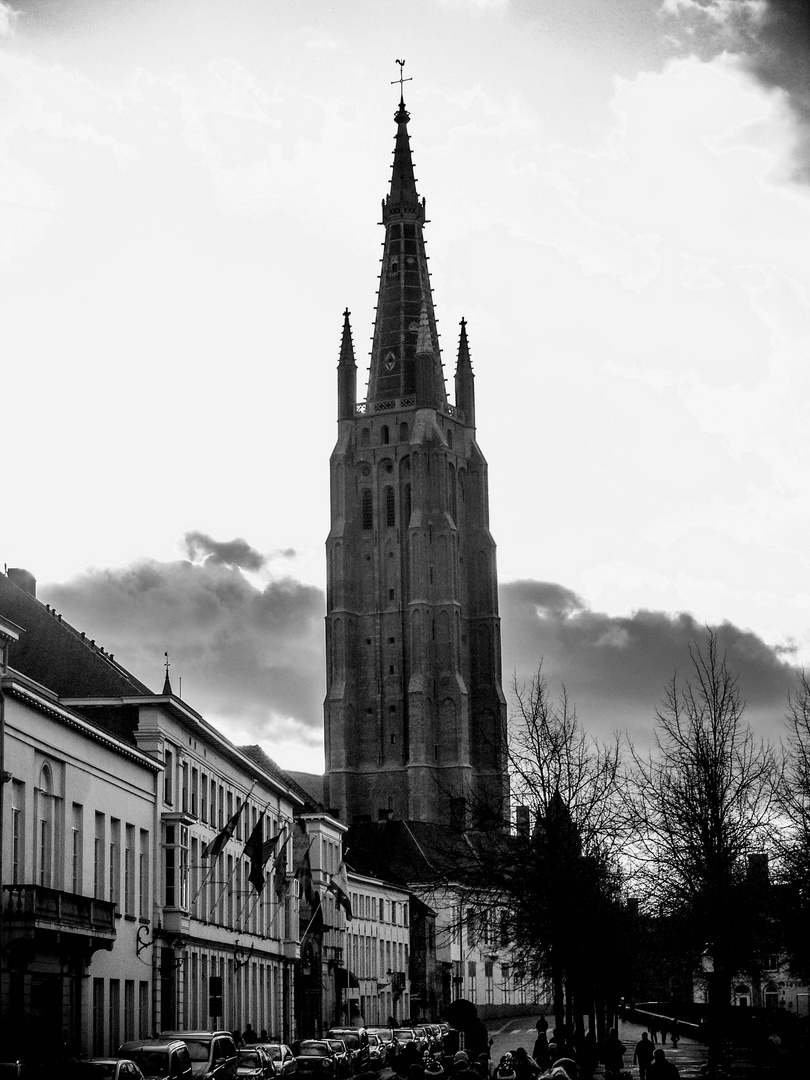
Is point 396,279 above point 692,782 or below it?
above

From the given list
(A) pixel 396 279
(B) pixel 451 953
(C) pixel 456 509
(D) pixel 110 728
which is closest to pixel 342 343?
(A) pixel 396 279

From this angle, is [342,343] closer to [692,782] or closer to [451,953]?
[451,953]

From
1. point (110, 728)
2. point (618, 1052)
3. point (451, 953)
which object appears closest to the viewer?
point (618, 1052)

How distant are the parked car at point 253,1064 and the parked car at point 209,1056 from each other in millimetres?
1373

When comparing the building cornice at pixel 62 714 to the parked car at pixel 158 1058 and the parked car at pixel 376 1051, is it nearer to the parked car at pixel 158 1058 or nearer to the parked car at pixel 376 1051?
the parked car at pixel 376 1051

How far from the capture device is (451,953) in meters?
151

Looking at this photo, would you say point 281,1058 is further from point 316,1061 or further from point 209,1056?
point 209,1056

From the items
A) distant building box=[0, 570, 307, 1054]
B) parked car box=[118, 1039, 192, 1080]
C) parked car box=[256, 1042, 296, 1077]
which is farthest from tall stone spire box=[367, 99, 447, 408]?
parked car box=[118, 1039, 192, 1080]

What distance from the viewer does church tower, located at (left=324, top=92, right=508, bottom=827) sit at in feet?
557

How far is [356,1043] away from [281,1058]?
538 inches

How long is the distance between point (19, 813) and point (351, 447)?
13302cm

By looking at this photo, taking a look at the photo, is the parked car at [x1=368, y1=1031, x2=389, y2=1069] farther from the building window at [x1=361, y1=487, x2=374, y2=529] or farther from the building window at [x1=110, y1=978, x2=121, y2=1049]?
the building window at [x1=361, y1=487, x2=374, y2=529]

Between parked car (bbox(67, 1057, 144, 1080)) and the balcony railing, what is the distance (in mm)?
14639

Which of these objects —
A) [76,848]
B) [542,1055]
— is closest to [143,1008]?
[76,848]
